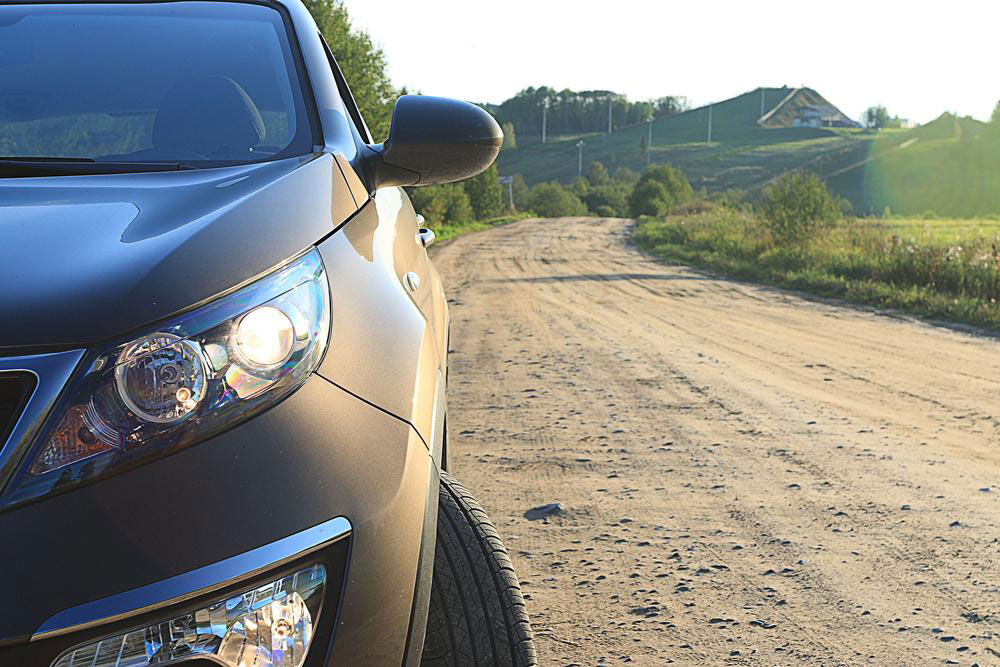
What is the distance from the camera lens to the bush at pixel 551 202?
7262cm

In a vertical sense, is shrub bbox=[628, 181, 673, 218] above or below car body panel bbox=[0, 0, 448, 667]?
below

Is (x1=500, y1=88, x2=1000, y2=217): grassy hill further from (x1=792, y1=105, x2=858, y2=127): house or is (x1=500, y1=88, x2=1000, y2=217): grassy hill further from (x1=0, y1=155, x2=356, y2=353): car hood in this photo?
(x1=0, y1=155, x2=356, y2=353): car hood

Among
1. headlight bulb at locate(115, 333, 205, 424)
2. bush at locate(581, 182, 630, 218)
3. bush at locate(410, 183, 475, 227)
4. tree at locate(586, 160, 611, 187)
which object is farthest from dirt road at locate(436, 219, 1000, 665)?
tree at locate(586, 160, 611, 187)

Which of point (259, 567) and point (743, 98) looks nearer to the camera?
point (259, 567)

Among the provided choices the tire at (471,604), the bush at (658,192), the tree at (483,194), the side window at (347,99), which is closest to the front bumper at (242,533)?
the tire at (471,604)

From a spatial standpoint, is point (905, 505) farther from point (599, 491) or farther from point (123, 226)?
point (123, 226)

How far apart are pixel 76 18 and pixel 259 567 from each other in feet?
6.40

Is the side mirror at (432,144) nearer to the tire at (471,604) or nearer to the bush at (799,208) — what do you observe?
the tire at (471,604)

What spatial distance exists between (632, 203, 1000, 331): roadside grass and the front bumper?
9991 millimetres

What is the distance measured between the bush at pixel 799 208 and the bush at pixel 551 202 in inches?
2064

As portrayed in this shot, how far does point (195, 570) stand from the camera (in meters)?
1.09

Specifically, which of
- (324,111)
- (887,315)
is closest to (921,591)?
(324,111)

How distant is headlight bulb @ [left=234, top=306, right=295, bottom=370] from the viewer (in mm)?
1245

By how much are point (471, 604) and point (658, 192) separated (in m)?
66.5
